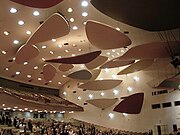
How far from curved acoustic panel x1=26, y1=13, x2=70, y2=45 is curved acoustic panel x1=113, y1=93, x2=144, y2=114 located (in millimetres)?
7628

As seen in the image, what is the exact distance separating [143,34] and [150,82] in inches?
363

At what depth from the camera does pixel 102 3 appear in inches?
487

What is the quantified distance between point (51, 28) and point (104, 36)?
268cm

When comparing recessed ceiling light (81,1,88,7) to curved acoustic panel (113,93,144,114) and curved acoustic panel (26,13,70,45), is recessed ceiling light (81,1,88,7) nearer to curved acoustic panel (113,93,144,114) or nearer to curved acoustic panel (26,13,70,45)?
curved acoustic panel (26,13,70,45)

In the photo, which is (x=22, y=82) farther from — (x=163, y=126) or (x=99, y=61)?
(x=163, y=126)

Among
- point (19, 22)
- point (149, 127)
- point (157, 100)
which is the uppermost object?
point (19, 22)

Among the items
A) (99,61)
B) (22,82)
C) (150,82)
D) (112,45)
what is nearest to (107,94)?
(150,82)

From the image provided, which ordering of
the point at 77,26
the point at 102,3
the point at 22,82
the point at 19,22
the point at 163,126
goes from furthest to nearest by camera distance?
the point at 22,82
the point at 163,126
the point at 77,26
the point at 19,22
the point at 102,3

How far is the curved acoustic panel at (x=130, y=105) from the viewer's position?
20094mm

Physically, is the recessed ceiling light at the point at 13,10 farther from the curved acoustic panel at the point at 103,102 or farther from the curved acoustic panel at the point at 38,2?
the curved acoustic panel at the point at 103,102

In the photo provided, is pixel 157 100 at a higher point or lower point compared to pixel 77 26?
lower

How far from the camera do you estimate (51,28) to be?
14.0 metres

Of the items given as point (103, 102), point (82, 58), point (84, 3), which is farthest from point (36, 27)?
point (103, 102)

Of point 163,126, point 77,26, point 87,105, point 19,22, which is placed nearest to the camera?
point 19,22
